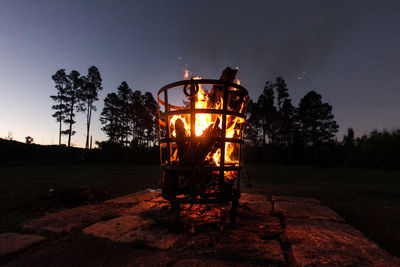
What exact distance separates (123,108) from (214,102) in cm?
3878

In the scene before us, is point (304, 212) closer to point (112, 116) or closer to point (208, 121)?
point (208, 121)

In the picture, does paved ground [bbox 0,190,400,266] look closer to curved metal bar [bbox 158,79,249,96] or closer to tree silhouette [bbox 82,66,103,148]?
curved metal bar [bbox 158,79,249,96]

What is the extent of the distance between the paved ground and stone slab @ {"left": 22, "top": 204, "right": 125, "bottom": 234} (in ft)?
0.03

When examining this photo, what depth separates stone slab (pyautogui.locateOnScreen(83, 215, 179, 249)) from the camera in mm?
1958

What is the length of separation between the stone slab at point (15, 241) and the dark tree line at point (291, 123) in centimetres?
3704

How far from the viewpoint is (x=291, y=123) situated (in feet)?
130

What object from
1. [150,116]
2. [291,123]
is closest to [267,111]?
[291,123]

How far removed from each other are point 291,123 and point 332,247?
40991mm

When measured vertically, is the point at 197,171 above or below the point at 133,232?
above

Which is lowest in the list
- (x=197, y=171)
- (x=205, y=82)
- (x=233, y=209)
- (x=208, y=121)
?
(x=233, y=209)

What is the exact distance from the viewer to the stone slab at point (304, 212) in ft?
9.12

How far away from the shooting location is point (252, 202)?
11.8 feet

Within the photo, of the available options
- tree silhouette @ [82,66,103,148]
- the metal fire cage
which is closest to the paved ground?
the metal fire cage

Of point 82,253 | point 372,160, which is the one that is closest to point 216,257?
point 82,253
